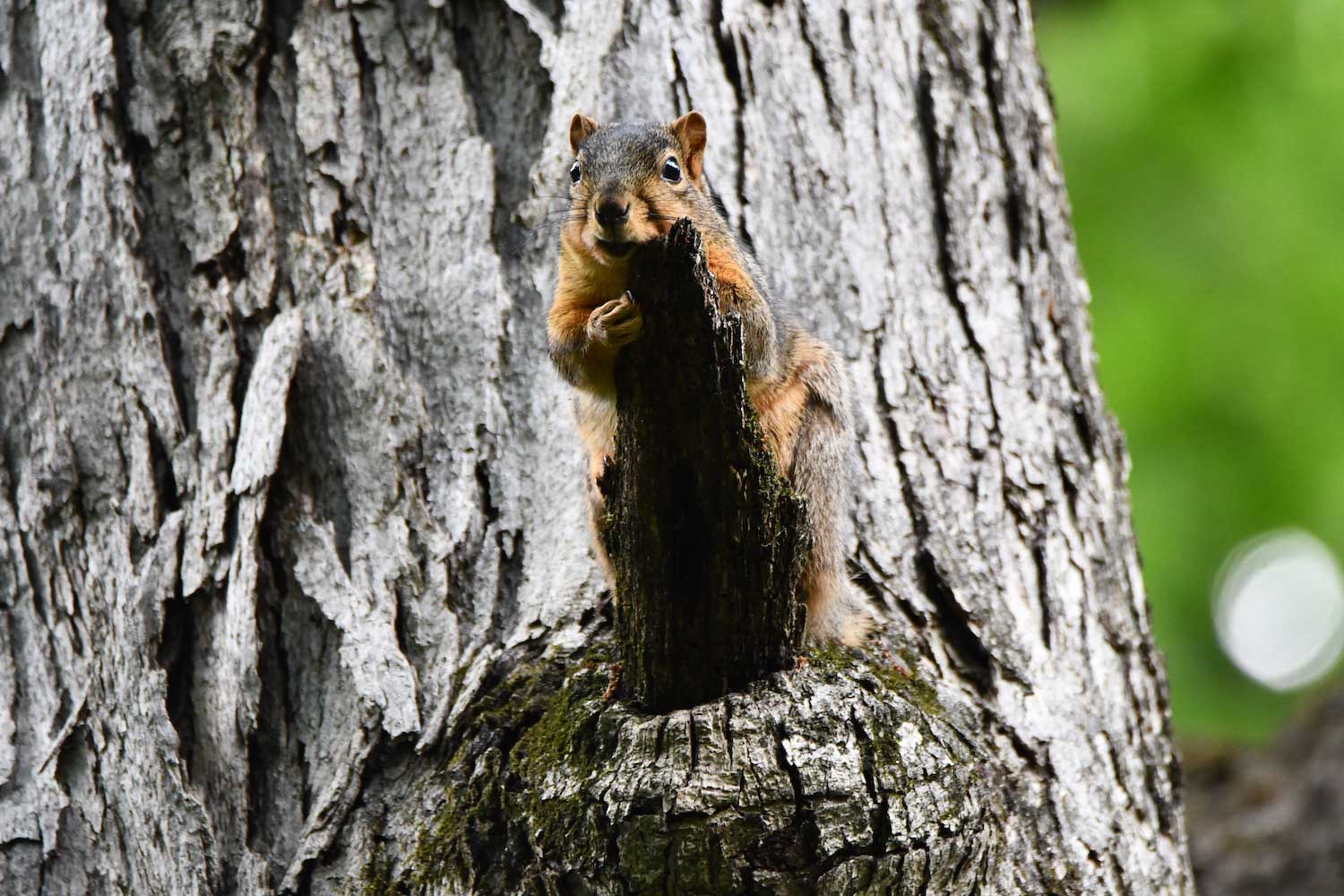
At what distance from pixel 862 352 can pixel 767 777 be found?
106cm

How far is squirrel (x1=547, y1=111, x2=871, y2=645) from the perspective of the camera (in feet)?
7.07

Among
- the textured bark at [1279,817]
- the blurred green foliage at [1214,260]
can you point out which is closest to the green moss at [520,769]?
the textured bark at [1279,817]

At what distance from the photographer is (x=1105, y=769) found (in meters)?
2.42

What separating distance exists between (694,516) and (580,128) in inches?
33.3

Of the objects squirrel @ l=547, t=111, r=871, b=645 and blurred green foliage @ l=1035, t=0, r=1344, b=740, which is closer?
squirrel @ l=547, t=111, r=871, b=645

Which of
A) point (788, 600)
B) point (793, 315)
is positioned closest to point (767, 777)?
point (788, 600)

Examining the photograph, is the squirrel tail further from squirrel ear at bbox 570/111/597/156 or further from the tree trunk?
squirrel ear at bbox 570/111/597/156

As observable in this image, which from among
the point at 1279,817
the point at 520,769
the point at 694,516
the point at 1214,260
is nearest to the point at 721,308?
the point at 694,516

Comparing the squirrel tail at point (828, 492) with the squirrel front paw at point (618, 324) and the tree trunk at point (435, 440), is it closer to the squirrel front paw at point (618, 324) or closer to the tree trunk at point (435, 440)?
the tree trunk at point (435, 440)

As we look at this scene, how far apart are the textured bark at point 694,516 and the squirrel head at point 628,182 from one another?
0.26m

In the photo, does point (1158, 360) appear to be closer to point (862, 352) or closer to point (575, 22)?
point (862, 352)

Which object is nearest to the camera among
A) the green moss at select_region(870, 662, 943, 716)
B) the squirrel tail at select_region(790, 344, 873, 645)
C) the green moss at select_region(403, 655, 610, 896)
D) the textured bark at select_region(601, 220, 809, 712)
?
the textured bark at select_region(601, 220, 809, 712)

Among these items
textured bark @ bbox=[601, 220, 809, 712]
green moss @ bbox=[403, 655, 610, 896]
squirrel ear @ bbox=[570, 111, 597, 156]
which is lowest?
green moss @ bbox=[403, 655, 610, 896]

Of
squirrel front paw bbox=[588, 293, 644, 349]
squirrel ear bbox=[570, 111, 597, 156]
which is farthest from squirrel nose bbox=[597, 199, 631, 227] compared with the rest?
squirrel ear bbox=[570, 111, 597, 156]
